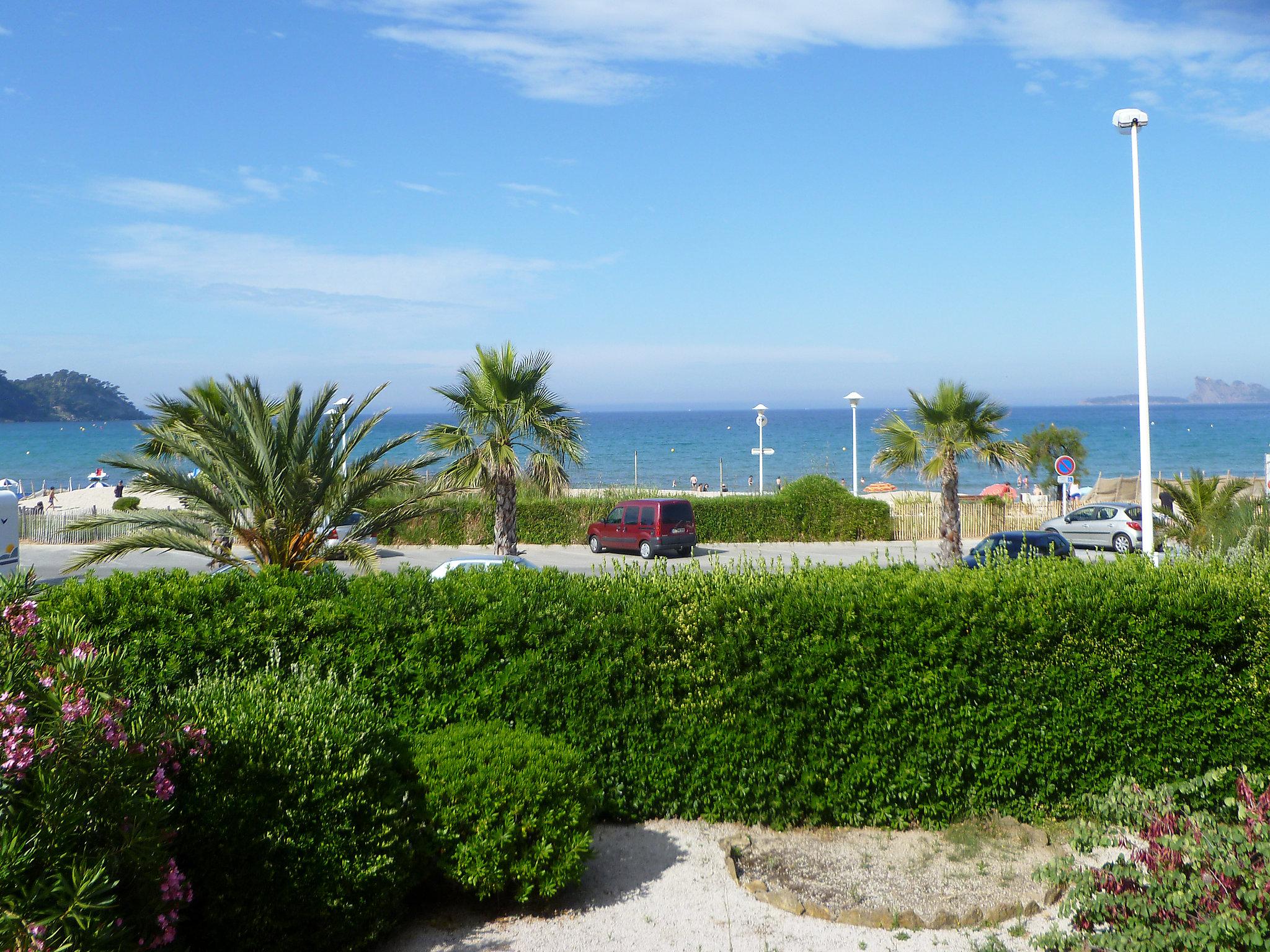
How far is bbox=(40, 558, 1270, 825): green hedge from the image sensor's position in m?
6.49

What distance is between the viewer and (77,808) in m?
3.49

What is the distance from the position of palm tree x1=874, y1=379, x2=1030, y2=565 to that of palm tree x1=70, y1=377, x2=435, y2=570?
1631cm

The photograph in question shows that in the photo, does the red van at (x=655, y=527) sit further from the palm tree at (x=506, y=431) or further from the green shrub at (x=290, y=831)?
the green shrub at (x=290, y=831)

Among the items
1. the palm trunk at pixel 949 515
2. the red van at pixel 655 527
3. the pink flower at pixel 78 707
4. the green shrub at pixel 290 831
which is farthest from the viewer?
the red van at pixel 655 527

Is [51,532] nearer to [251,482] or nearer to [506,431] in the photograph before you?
[506,431]

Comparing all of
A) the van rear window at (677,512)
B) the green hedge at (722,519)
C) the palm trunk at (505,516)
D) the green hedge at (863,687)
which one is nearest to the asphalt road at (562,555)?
the green hedge at (722,519)

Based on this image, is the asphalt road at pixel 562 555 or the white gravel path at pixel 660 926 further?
the asphalt road at pixel 562 555

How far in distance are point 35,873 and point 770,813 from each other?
4590 mm

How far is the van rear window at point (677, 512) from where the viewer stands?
27344 mm

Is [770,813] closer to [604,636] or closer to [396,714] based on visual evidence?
[604,636]

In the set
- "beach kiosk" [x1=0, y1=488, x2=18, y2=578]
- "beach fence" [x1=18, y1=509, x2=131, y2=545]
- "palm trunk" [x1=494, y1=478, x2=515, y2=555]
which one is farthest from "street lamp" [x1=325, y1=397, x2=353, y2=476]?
"beach fence" [x1=18, y1=509, x2=131, y2=545]

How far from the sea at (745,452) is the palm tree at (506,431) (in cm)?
3025

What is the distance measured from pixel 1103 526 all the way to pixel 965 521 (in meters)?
5.30

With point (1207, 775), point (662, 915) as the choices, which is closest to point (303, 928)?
point (662, 915)
